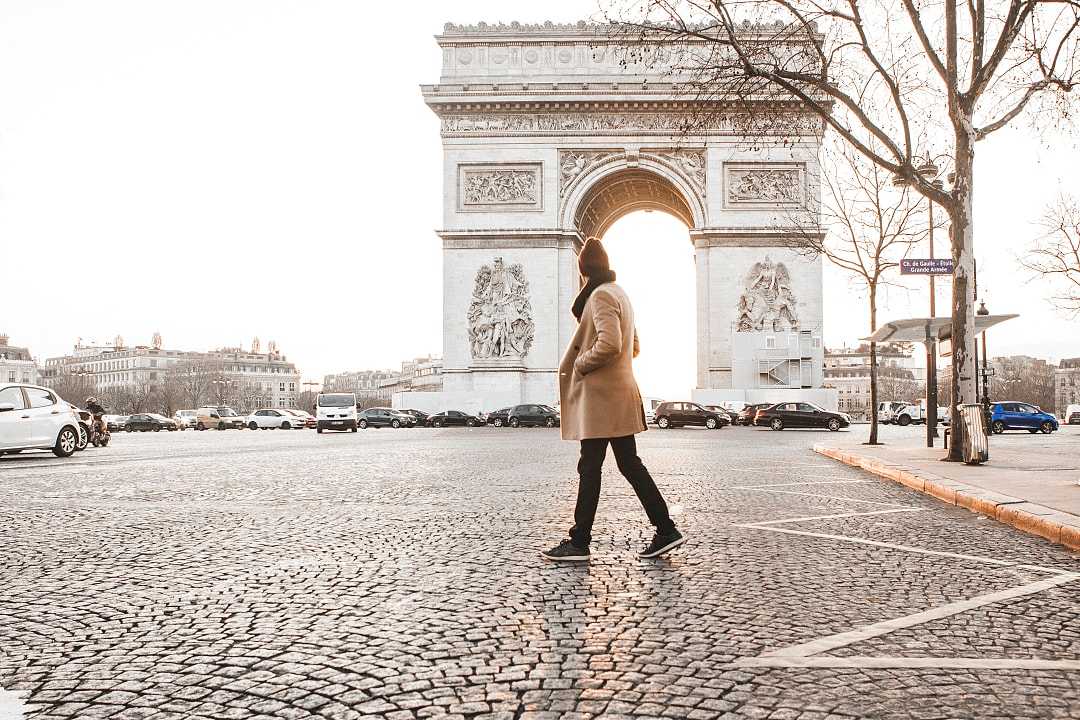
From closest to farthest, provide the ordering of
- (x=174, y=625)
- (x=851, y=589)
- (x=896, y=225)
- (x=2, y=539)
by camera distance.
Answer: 1. (x=174, y=625)
2. (x=851, y=589)
3. (x=2, y=539)
4. (x=896, y=225)

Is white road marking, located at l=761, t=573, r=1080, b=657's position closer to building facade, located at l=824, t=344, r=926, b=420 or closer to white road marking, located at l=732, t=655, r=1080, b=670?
white road marking, located at l=732, t=655, r=1080, b=670

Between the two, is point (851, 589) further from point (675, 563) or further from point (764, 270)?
point (764, 270)

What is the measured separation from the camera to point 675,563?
5.41 metres

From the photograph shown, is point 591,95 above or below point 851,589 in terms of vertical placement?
above

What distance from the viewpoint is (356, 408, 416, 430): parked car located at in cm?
4453

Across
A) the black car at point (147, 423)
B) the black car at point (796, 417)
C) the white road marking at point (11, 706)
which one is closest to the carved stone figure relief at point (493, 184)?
the black car at point (796, 417)

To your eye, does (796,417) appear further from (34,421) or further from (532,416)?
(34,421)

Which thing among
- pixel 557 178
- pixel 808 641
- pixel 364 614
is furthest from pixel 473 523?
pixel 557 178

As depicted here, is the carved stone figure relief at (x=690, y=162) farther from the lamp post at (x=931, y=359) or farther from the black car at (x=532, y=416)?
the lamp post at (x=931, y=359)

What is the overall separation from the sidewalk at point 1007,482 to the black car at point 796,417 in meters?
19.8

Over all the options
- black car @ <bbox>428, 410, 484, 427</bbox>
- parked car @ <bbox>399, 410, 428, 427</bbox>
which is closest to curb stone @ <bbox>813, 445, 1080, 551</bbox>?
black car @ <bbox>428, 410, 484, 427</bbox>

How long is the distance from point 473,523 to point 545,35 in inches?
1393

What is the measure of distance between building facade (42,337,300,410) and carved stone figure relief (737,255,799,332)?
3764 inches

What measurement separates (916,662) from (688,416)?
3425 centimetres
